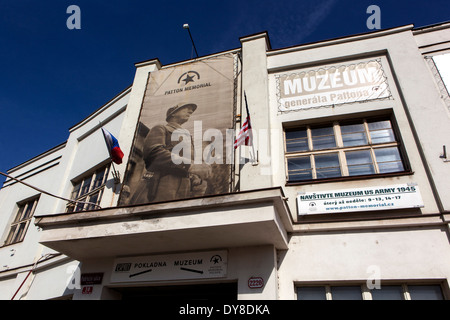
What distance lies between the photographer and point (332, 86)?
329 inches

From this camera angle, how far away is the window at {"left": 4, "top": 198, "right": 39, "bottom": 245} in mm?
12172

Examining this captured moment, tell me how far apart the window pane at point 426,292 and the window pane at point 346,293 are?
85cm

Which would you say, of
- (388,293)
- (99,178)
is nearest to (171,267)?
(388,293)

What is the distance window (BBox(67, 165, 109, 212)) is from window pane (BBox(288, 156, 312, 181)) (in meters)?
5.57

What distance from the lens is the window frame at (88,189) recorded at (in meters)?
9.66

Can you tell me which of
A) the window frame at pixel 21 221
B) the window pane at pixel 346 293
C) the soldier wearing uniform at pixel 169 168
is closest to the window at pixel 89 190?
the soldier wearing uniform at pixel 169 168

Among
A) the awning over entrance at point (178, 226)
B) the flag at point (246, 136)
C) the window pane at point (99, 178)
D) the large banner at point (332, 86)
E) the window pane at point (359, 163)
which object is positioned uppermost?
the large banner at point (332, 86)

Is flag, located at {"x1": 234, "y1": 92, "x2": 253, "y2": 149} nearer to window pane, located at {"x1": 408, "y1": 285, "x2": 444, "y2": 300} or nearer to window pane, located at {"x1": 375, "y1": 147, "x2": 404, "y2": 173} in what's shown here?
window pane, located at {"x1": 375, "y1": 147, "x2": 404, "y2": 173}

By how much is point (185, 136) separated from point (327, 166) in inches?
147

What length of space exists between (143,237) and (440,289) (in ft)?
17.5

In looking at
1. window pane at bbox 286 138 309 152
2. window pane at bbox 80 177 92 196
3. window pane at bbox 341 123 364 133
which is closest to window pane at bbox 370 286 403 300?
window pane at bbox 286 138 309 152

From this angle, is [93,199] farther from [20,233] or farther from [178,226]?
Answer: [178,226]

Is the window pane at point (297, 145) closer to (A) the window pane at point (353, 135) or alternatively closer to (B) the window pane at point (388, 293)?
(A) the window pane at point (353, 135)
